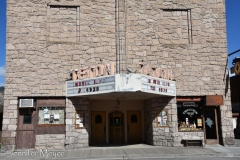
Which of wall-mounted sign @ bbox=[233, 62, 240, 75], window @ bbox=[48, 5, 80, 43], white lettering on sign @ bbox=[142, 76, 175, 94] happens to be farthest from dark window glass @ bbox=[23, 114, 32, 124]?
wall-mounted sign @ bbox=[233, 62, 240, 75]

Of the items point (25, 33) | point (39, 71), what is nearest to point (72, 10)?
point (25, 33)

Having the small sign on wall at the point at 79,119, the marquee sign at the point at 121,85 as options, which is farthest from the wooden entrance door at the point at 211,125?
the small sign on wall at the point at 79,119

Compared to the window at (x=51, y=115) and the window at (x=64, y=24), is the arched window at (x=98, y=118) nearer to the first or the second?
the window at (x=51, y=115)

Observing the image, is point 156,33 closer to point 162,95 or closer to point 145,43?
point 145,43

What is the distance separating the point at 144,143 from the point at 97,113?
3.49m

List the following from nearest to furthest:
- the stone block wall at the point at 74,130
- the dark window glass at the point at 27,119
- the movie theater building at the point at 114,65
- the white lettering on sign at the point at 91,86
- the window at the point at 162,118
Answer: the white lettering on sign at the point at 91,86
the stone block wall at the point at 74,130
the movie theater building at the point at 114,65
the dark window glass at the point at 27,119
the window at the point at 162,118

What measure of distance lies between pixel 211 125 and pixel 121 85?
6421 millimetres

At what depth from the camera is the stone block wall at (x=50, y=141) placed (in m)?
14.4

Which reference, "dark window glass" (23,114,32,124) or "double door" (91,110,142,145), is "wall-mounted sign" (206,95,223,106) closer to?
"double door" (91,110,142,145)

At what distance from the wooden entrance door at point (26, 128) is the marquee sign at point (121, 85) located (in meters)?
2.29

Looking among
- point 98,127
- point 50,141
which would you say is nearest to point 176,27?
point 98,127

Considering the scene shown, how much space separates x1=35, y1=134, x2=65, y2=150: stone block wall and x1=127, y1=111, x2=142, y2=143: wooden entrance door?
4653 mm

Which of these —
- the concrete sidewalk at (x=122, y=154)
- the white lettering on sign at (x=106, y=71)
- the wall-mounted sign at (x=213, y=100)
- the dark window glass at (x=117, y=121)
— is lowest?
the concrete sidewalk at (x=122, y=154)

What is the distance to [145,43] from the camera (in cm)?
1582
